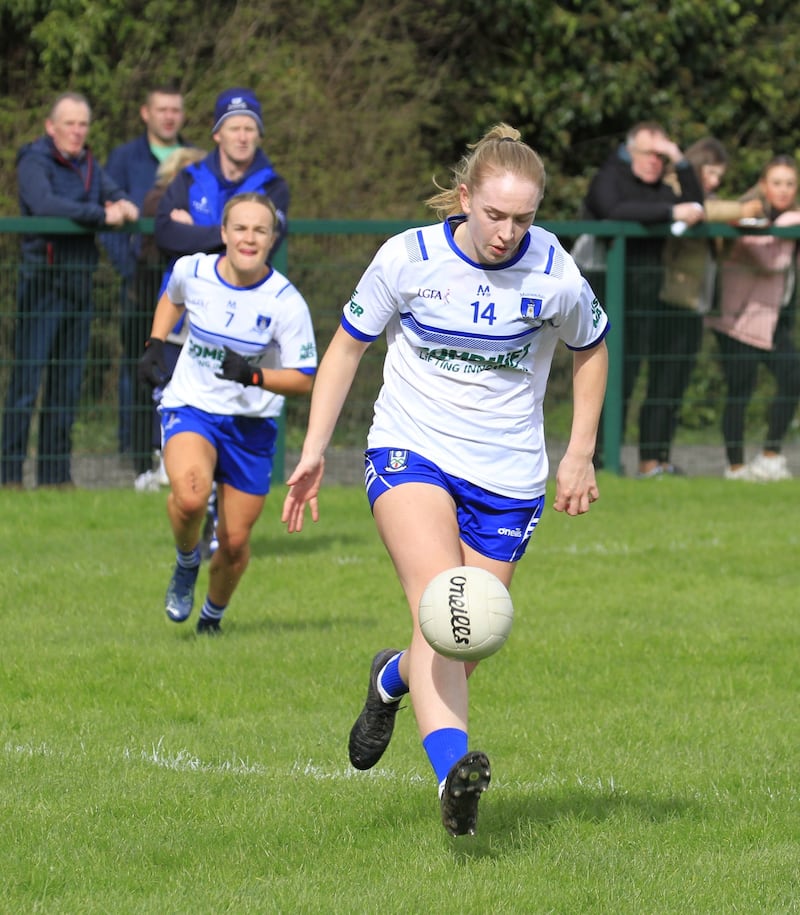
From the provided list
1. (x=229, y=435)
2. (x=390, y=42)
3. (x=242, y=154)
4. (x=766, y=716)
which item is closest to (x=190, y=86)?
(x=390, y=42)

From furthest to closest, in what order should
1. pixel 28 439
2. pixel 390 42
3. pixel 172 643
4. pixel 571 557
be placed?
pixel 390 42 < pixel 28 439 < pixel 571 557 < pixel 172 643

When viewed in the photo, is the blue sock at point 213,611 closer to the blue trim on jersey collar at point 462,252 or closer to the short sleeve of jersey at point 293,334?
the short sleeve of jersey at point 293,334

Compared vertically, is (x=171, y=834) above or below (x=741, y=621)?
above

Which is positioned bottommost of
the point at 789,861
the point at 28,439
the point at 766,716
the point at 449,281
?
the point at 28,439

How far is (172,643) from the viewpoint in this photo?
28.3ft

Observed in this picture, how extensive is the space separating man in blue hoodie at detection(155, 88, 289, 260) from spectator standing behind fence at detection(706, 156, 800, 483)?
4553 mm

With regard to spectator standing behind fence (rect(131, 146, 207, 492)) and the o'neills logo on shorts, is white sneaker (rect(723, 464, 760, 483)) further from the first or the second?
the o'neills logo on shorts

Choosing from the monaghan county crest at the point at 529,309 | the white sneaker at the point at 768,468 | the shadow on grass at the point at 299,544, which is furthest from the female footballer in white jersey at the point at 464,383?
the white sneaker at the point at 768,468

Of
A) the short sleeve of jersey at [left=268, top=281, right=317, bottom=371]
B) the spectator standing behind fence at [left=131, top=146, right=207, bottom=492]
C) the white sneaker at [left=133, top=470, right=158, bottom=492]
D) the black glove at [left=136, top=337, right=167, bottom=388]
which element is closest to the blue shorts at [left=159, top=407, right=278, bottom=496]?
the black glove at [left=136, top=337, right=167, bottom=388]

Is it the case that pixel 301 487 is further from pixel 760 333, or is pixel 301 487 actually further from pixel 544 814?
pixel 760 333

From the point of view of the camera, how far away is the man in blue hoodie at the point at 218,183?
1156 cm

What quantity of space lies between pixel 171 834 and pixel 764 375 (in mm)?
10511

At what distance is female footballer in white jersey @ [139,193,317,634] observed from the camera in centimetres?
876

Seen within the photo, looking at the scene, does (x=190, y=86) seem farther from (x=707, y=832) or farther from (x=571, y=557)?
(x=707, y=832)
